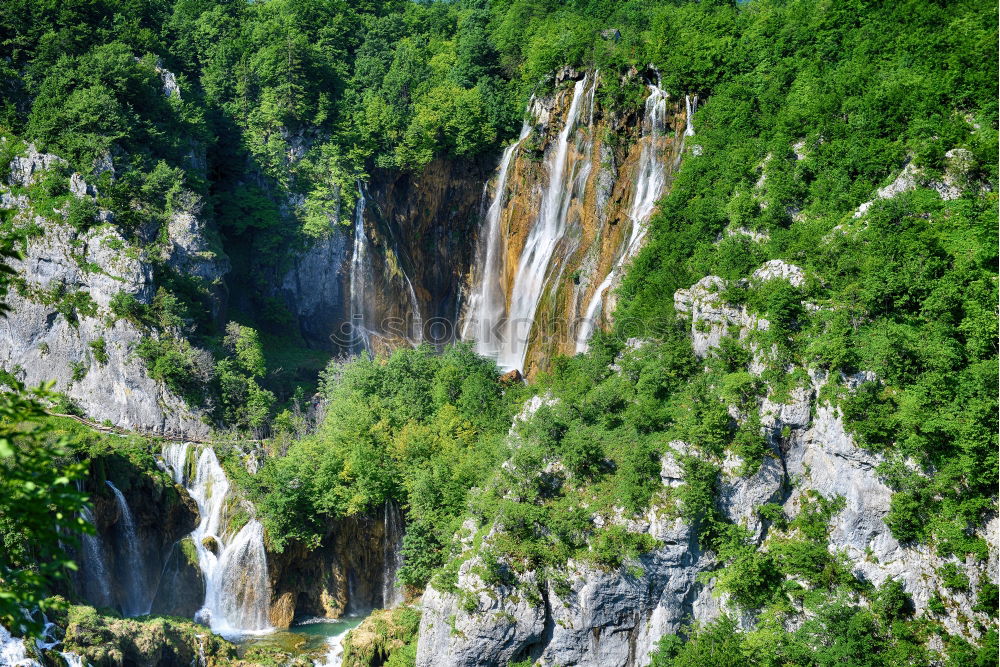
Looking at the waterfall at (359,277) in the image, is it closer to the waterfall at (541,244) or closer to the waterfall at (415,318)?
the waterfall at (415,318)

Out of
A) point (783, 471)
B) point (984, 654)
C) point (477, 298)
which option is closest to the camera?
point (984, 654)

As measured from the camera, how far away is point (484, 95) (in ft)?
136

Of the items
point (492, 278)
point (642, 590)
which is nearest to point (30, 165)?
point (492, 278)

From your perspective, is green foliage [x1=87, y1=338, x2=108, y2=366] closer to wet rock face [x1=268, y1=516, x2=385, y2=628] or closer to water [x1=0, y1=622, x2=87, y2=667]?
wet rock face [x1=268, y1=516, x2=385, y2=628]

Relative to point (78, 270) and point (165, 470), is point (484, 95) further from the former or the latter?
point (165, 470)

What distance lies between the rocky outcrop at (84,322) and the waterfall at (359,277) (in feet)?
33.8

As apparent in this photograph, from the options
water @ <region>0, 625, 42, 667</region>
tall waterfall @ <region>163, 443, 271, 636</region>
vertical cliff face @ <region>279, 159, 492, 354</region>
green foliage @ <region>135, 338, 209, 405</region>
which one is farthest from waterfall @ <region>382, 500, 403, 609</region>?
vertical cliff face @ <region>279, 159, 492, 354</region>

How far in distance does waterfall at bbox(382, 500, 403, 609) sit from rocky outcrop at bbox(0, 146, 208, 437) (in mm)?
7940

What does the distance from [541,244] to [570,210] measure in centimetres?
187

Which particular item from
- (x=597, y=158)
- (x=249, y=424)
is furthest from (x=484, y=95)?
(x=249, y=424)

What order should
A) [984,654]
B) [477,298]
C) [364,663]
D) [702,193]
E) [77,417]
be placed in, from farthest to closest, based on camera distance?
[477,298]
[77,417]
[702,193]
[364,663]
[984,654]

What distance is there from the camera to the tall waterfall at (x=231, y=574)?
95.5 feet

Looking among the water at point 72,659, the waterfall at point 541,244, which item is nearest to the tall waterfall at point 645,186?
the waterfall at point 541,244

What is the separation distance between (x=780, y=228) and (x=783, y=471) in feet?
23.9
